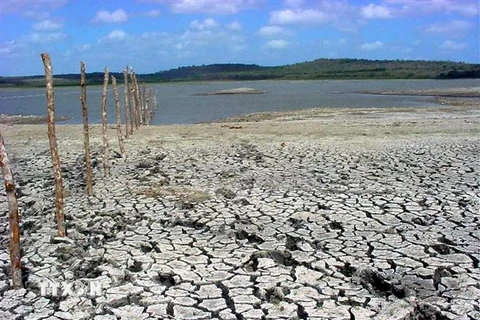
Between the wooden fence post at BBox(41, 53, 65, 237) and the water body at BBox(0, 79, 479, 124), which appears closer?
the wooden fence post at BBox(41, 53, 65, 237)

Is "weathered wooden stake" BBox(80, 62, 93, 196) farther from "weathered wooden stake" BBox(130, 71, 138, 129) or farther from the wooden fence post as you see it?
"weathered wooden stake" BBox(130, 71, 138, 129)

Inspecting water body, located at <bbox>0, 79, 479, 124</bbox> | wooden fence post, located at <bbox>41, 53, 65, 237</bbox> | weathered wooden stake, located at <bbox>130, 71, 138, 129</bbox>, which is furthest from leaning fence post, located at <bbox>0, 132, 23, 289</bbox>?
water body, located at <bbox>0, 79, 479, 124</bbox>

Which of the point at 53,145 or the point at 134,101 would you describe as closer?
the point at 53,145

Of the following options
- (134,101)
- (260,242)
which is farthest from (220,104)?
(260,242)

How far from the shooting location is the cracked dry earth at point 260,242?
4566 millimetres

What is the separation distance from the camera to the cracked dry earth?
4566 mm

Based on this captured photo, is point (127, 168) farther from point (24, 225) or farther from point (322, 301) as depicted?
point (322, 301)

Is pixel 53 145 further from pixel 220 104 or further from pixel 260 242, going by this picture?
pixel 220 104

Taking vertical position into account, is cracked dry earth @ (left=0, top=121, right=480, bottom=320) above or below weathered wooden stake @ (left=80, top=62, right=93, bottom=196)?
below

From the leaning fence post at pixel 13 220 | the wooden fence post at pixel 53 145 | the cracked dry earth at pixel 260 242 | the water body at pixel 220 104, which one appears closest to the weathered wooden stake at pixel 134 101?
the water body at pixel 220 104

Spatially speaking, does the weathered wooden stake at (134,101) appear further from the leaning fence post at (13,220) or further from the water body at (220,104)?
the leaning fence post at (13,220)

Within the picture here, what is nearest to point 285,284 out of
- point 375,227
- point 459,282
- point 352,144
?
point 459,282

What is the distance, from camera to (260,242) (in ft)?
20.1

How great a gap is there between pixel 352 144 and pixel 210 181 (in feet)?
17.4
